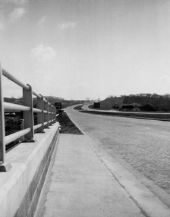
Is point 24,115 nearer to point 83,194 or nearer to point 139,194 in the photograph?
point 83,194

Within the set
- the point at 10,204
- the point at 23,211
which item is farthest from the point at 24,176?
the point at 10,204

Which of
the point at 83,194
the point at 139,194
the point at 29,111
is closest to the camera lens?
the point at 83,194

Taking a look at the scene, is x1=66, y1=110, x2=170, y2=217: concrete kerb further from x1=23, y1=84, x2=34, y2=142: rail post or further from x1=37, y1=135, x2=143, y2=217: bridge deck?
x1=23, y1=84, x2=34, y2=142: rail post

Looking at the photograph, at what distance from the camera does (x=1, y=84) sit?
3270mm

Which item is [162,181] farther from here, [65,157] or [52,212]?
[65,157]

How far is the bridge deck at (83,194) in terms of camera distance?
4.63 metres

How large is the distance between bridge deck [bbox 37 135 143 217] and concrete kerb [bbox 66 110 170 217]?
4.1 inches

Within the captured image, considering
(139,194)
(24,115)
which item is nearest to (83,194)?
(139,194)

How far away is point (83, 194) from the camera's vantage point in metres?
5.51

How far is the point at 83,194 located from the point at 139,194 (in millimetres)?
966

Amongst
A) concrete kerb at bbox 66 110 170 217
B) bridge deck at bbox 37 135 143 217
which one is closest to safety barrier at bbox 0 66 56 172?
bridge deck at bbox 37 135 143 217

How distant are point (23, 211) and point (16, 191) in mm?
480

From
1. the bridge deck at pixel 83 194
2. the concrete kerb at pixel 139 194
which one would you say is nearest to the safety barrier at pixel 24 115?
the bridge deck at pixel 83 194

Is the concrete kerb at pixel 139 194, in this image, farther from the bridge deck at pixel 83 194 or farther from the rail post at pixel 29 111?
the rail post at pixel 29 111
